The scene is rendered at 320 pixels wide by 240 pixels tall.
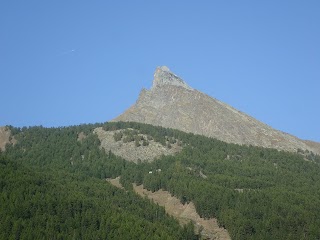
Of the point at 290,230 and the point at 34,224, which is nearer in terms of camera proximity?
the point at 34,224

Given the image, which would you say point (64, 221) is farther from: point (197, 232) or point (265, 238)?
point (265, 238)

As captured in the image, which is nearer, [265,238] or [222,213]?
[265,238]

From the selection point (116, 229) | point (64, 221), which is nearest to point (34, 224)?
point (64, 221)

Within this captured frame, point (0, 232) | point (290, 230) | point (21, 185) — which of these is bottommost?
point (0, 232)

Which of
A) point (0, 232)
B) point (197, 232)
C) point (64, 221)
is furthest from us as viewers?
point (197, 232)

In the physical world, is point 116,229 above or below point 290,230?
below

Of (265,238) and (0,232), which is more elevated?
(265,238)

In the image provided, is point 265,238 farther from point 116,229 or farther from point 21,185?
point 21,185

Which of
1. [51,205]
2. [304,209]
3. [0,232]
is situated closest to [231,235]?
[304,209]

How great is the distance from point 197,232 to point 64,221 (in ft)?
147

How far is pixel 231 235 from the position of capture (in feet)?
600

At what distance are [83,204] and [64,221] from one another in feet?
34.8

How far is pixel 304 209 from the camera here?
195125 millimetres

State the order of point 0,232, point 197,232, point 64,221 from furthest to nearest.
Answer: point 197,232 < point 64,221 < point 0,232
